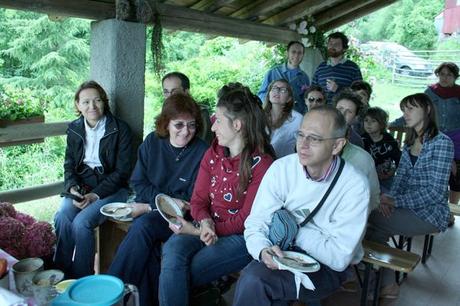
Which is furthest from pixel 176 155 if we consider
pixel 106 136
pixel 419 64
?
pixel 419 64

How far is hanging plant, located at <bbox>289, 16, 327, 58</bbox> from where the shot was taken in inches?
231

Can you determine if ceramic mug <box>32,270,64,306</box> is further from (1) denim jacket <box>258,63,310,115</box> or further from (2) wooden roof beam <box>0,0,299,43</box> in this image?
(1) denim jacket <box>258,63,310,115</box>

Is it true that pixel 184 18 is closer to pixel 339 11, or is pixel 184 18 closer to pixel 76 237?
pixel 76 237

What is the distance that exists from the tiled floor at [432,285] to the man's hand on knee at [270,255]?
3.18 ft

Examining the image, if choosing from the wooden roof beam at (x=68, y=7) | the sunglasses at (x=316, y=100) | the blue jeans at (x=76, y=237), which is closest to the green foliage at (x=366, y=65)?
the sunglasses at (x=316, y=100)

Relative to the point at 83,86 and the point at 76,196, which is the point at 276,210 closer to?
the point at 76,196

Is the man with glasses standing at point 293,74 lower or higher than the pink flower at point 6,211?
higher

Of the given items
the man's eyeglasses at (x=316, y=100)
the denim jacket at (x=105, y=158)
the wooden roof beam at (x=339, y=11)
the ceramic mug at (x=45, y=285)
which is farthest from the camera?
the wooden roof beam at (x=339, y=11)

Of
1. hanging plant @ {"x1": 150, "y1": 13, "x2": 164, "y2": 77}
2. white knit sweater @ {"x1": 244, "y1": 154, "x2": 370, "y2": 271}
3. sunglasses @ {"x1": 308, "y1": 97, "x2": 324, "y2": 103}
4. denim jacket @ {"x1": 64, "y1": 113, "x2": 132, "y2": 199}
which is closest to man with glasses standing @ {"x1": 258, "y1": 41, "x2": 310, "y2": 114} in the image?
sunglasses @ {"x1": 308, "y1": 97, "x2": 324, "y2": 103}

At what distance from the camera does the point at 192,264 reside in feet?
7.30

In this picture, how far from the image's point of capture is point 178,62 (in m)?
12.5

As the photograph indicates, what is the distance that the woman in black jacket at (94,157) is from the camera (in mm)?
3000

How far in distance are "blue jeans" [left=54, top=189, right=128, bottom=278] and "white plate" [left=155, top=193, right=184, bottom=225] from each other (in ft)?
1.90

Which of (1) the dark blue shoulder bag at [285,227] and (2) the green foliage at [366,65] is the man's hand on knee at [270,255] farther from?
(2) the green foliage at [366,65]
